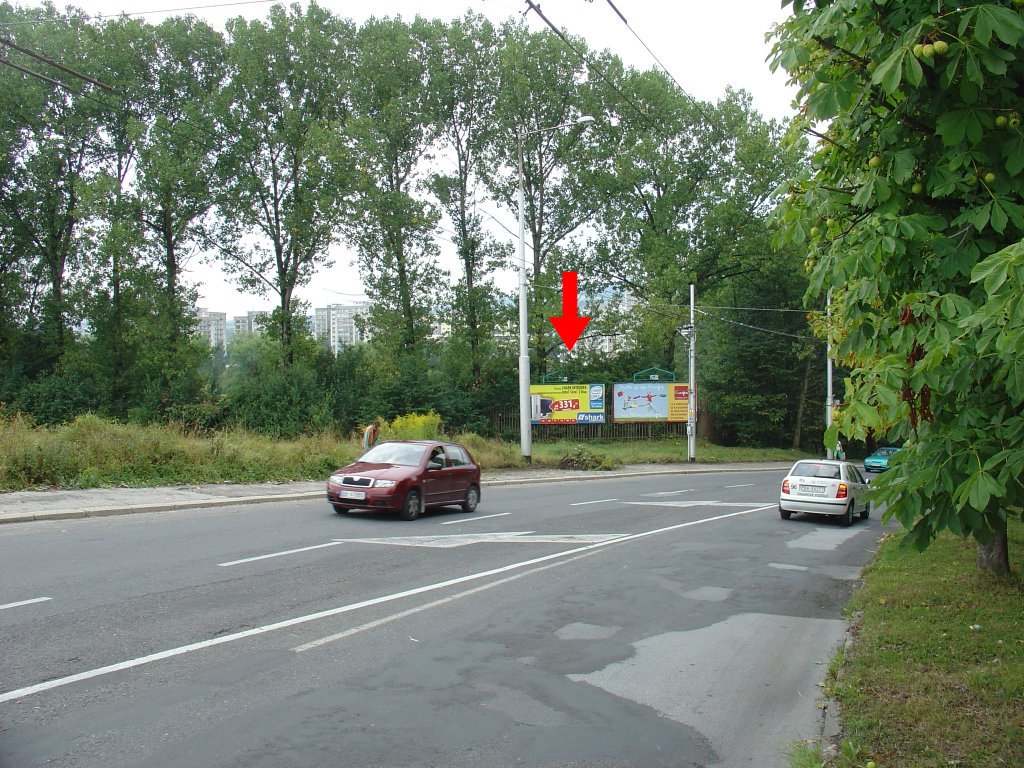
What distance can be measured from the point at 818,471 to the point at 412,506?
365 inches

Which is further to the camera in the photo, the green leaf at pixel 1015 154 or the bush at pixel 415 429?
the bush at pixel 415 429

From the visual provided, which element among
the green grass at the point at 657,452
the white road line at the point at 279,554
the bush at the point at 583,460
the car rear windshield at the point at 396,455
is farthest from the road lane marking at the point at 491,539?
the bush at the point at 583,460

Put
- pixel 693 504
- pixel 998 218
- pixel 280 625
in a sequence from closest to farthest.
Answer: pixel 998 218 → pixel 280 625 → pixel 693 504

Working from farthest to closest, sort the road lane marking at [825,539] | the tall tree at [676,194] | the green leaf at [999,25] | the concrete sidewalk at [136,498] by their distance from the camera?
1. the tall tree at [676,194]
2. the road lane marking at [825,539]
3. the concrete sidewalk at [136,498]
4. the green leaf at [999,25]

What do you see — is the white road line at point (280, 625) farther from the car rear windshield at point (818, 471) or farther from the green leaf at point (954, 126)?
the car rear windshield at point (818, 471)

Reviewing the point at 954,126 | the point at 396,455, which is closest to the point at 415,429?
the point at 396,455

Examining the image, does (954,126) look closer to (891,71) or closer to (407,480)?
(891,71)

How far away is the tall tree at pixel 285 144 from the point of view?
1566 inches

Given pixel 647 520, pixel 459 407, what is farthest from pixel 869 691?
pixel 459 407

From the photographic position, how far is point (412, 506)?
16.0m

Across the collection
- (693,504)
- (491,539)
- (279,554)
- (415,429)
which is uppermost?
(415,429)

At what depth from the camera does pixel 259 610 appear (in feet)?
26.1

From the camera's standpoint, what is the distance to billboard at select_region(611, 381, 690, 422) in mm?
41875

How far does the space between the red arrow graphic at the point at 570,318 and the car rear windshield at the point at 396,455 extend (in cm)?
2672
